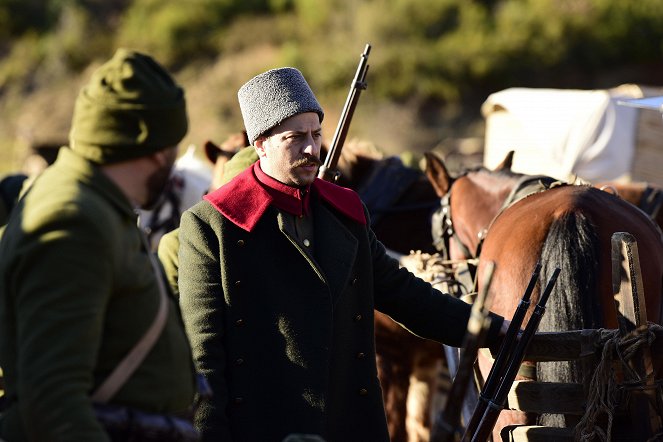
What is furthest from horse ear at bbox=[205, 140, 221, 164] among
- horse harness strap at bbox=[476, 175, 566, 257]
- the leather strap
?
the leather strap

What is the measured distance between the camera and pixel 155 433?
228cm

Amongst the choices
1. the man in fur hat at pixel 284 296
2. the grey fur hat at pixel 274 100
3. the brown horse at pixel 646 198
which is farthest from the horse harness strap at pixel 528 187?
the grey fur hat at pixel 274 100

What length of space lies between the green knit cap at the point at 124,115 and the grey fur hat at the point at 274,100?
84 cm

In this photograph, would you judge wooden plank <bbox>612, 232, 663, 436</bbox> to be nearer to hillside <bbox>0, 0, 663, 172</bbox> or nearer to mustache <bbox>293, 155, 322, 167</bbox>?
mustache <bbox>293, 155, 322, 167</bbox>

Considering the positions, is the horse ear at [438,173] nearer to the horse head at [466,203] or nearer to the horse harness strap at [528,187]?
the horse head at [466,203]

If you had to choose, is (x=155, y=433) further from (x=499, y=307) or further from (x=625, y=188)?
(x=625, y=188)

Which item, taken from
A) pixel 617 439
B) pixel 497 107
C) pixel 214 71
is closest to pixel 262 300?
pixel 617 439

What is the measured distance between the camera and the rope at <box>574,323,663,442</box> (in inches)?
120

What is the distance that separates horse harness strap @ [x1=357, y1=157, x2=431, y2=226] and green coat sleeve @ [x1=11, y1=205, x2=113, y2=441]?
3.90 m

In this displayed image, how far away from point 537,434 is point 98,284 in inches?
65.0

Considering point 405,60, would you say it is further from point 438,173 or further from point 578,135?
point 438,173

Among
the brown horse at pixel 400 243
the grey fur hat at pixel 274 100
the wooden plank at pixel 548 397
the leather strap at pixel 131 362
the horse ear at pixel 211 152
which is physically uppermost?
the grey fur hat at pixel 274 100

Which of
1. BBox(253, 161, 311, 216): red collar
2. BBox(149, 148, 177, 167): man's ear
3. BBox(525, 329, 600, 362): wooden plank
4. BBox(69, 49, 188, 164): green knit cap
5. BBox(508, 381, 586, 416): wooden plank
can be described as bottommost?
BBox(508, 381, 586, 416): wooden plank

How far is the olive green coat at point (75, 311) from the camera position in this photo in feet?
6.90
